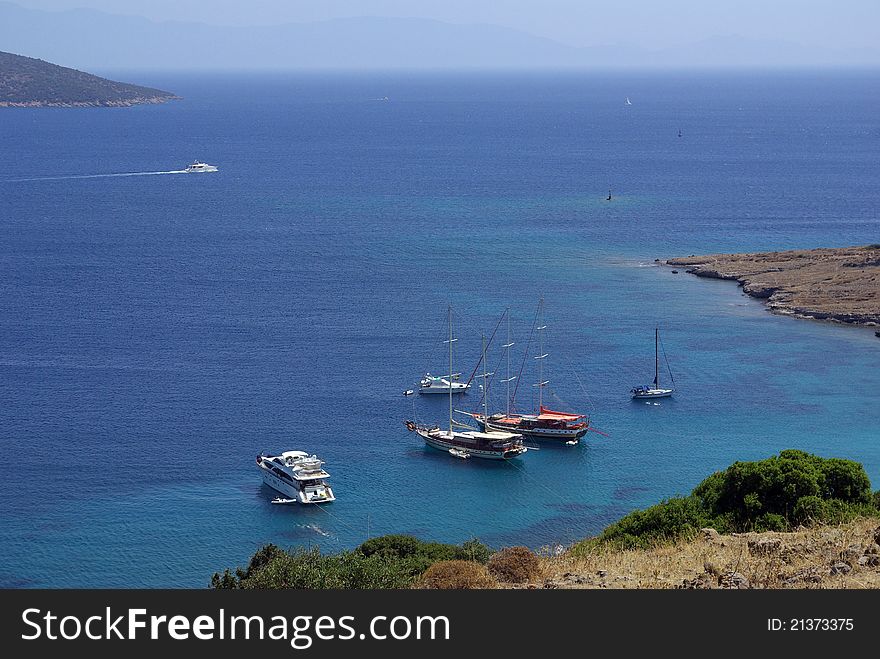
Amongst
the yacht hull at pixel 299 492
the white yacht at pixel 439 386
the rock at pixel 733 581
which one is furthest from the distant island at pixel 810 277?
the rock at pixel 733 581

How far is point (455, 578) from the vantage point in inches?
890

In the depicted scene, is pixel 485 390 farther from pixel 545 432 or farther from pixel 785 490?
pixel 785 490

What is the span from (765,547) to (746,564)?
1928 millimetres

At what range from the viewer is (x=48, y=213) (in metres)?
123

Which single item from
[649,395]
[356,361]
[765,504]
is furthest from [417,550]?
[356,361]

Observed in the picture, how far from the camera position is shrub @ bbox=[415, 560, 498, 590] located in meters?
22.3

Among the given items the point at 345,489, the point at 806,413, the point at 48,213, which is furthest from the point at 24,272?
the point at 806,413

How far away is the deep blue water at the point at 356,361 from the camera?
49.2 metres

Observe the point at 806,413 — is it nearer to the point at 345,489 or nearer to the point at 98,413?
the point at 345,489

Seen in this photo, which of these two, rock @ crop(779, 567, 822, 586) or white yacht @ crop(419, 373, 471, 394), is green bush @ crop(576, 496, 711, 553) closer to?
rock @ crop(779, 567, 822, 586)

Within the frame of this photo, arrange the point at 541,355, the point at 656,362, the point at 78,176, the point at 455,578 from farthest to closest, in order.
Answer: the point at 78,176, the point at 541,355, the point at 656,362, the point at 455,578

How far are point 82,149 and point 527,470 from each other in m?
149

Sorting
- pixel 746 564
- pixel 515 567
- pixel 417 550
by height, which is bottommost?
pixel 417 550

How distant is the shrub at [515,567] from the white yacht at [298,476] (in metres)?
24.9
